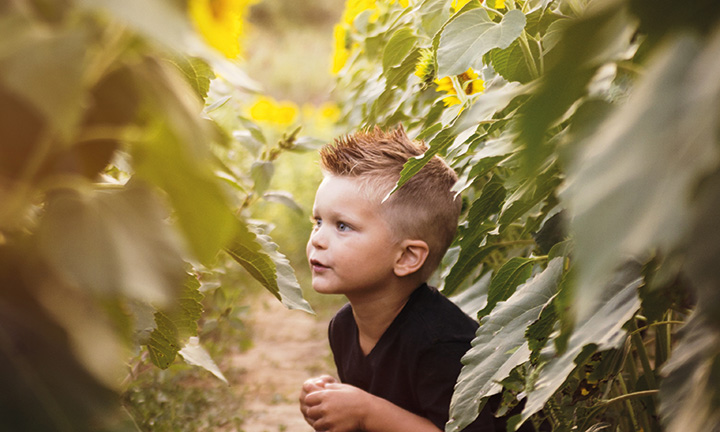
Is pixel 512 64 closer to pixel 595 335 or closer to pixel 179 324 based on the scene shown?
pixel 595 335

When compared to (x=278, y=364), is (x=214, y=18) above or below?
above

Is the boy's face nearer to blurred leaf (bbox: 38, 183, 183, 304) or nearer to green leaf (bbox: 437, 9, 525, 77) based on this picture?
green leaf (bbox: 437, 9, 525, 77)

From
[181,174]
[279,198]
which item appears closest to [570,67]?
[181,174]

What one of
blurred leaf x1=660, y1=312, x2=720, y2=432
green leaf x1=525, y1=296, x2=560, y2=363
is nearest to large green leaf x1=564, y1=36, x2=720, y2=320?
blurred leaf x1=660, y1=312, x2=720, y2=432

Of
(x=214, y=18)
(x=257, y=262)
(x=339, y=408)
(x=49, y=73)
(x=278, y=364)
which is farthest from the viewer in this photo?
(x=278, y=364)

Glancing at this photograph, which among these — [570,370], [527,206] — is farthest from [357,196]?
[570,370]

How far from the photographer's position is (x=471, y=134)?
3.01 ft

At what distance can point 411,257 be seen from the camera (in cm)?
143

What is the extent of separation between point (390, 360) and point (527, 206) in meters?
0.58

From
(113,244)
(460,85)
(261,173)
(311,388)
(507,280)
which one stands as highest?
(113,244)

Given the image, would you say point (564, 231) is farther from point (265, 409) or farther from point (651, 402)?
point (265, 409)

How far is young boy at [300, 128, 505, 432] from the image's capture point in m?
1.28

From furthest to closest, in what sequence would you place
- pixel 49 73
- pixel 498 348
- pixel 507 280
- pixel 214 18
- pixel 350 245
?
pixel 350 245
pixel 507 280
pixel 498 348
pixel 214 18
pixel 49 73

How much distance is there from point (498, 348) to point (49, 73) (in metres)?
0.75
